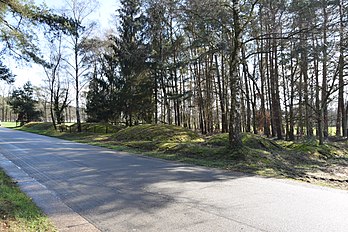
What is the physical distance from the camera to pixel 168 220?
4262mm

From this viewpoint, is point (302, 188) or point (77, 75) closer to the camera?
point (302, 188)

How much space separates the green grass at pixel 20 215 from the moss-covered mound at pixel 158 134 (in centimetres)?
1222

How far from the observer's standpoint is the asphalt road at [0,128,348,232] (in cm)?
412

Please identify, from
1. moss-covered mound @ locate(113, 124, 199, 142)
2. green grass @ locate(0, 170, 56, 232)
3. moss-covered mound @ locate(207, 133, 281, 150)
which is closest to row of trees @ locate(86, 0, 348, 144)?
moss-covered mound @ locate(207, 133, 281, 150)

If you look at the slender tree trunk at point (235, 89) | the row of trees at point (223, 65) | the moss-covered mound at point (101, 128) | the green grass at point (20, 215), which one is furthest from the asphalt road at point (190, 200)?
the moss-covered mound at point (101, 128)

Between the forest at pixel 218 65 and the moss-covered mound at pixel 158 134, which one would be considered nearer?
the forest at pixel 218 65

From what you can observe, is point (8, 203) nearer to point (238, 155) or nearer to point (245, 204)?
point (245, 204)

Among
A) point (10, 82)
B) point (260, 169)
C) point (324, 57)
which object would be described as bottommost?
point (260, 169)

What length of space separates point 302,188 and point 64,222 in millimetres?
5448

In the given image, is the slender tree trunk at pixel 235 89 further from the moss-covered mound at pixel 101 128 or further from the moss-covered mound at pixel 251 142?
the moss-covered mound at pixel 101 128

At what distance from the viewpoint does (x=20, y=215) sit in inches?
174

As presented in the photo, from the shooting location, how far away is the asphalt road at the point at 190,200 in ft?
13.5

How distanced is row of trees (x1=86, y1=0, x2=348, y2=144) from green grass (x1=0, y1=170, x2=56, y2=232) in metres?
8.18

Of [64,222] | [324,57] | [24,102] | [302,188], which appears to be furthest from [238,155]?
[24,102]
